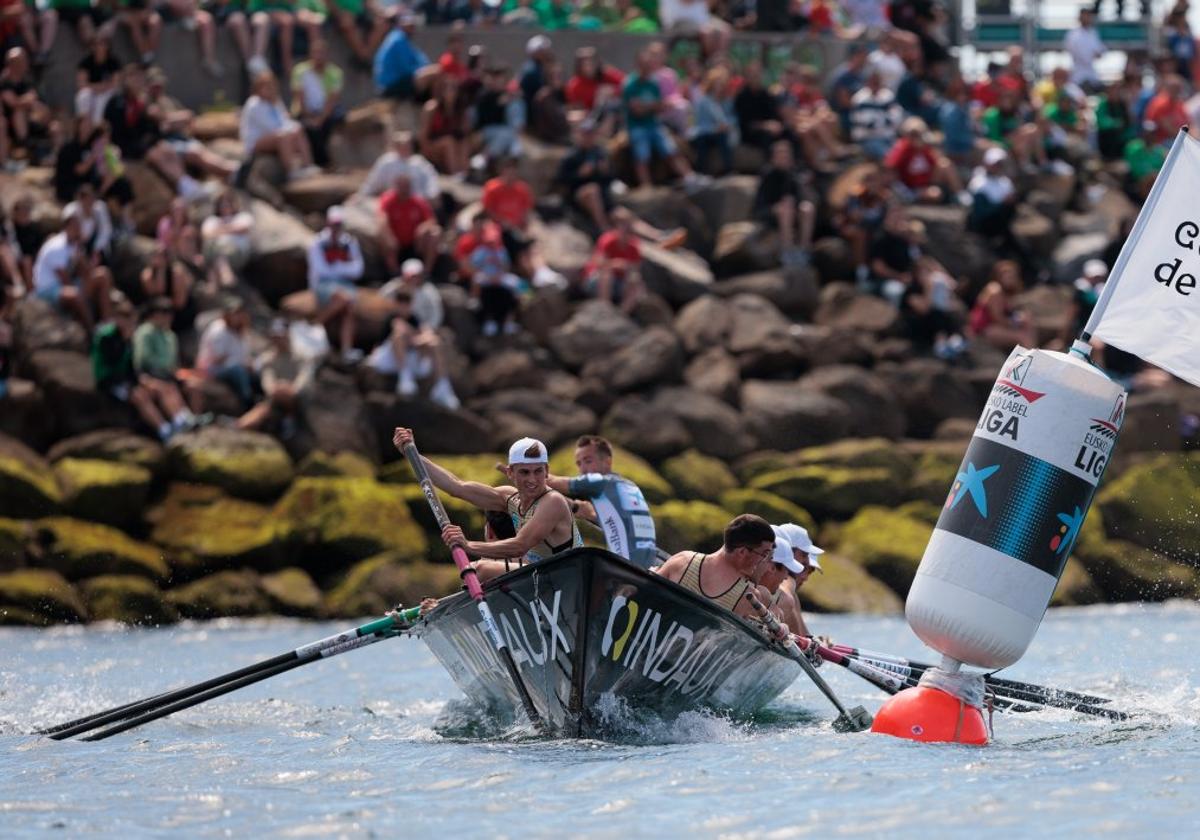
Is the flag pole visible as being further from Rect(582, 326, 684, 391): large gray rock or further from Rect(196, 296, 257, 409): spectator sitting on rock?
Rect(582, 326, 684, 391): large gray rock

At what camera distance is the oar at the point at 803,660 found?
12258 mm

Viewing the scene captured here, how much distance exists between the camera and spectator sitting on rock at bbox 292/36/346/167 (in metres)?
25.3

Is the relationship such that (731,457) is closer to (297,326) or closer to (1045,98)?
(297,326)

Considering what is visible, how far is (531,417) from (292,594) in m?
3.89

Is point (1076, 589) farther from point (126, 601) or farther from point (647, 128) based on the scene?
point (126, 601)

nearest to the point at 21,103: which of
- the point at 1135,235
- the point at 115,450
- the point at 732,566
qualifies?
the point at 115,450

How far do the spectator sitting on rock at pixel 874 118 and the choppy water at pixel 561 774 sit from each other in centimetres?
1382

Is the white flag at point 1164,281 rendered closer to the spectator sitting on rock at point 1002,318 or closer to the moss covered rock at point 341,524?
the moss covered rock at point 341,524

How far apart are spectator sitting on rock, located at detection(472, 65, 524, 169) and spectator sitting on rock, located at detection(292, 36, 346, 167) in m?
1.82

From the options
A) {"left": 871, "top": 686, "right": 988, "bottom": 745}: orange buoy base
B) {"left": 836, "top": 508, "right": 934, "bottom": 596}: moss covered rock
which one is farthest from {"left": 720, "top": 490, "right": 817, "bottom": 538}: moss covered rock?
{"left": 871, "top": 686, "right": 988, "bottom": 745}: orange buoy base

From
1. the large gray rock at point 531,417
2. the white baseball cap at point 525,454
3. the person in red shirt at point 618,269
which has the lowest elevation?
the large gray rock at point 531,417

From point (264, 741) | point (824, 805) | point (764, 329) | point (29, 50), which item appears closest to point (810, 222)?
point (764, 329)

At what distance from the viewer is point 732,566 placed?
12227 millimetres

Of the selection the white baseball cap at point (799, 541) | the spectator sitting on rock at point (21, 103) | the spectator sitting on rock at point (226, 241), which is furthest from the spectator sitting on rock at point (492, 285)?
the white baseball cap at point (799, 541)
